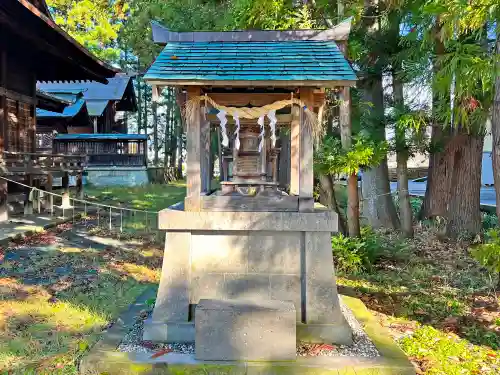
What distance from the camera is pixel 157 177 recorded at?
29.6m

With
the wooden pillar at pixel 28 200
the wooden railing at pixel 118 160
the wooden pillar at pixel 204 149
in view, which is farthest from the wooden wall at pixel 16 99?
the wooden railing at pixel 118 160

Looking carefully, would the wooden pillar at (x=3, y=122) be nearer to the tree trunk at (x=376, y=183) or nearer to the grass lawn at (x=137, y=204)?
the grass lawn at (x=137, y=204)

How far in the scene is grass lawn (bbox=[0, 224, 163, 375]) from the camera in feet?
15.4

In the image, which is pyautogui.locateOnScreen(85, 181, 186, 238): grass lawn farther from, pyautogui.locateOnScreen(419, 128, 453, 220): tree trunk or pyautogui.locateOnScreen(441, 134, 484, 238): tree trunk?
pyautogui.locateOnScreen(441, 134, 484, 238): tree trunk

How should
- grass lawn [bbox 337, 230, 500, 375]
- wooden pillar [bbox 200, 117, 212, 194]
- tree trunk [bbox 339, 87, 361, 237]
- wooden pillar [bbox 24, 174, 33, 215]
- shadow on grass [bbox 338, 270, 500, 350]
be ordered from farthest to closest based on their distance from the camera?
wooden pillar [bbox 24, 174, 33, 215], tree trunk [bbox 339, 87, 361, 237], shadow on grass [bbox 338, 270, 500, 350], wooden pillar [bbox 200, 117, 212, 194], grass lawn [bbox 337, 230, 500, 375]

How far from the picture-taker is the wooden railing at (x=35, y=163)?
11168mm

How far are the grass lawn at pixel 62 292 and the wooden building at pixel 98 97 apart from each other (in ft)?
61.2

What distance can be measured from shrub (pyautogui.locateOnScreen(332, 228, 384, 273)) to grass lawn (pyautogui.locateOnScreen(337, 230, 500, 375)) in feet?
0.60

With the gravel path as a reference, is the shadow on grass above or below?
below

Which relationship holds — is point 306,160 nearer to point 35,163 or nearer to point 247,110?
point 247,110

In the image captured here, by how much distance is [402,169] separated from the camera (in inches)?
427

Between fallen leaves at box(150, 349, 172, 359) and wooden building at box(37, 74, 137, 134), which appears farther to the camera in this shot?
wooden building at box(37, 74, 137, 134)

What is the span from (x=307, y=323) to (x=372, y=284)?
11.3 feet

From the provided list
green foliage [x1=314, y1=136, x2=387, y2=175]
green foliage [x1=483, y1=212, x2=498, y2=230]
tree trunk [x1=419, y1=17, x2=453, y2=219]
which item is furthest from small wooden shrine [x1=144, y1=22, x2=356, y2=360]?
green foliage [x1=483, y1=212, x2=498, y2=230]
